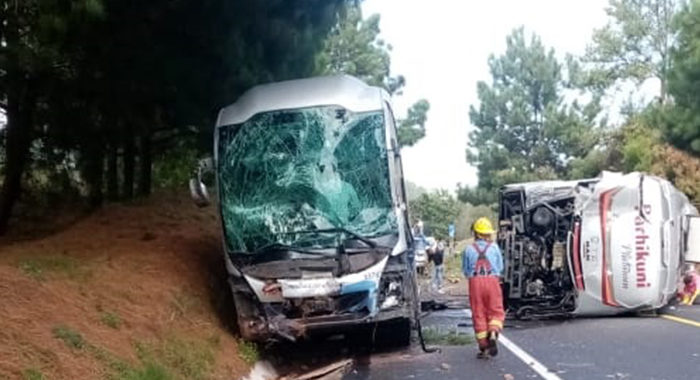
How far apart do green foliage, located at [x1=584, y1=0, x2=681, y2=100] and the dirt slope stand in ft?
107

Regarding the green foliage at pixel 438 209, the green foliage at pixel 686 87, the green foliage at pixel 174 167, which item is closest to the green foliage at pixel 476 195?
the green foliage at pixel 438 209

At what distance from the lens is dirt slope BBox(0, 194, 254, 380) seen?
23.5 feet

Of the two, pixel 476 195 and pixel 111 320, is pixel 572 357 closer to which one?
pixel 111 320

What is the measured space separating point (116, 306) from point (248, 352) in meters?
1.99

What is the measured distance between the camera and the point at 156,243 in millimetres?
12672

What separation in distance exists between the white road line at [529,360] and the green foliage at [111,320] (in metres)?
4.08

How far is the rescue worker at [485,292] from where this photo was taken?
1067 centimetres

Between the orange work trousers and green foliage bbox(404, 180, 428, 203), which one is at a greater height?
green foliage bbox(404, 180, 428, 203)

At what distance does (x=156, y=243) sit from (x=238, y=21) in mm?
3182

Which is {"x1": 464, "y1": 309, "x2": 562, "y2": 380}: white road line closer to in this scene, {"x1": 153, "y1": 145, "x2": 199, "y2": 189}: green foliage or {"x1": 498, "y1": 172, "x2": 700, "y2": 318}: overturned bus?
{"x1": 498, "y1": 172, "x2": 700, "y2": 318}: overturned bus

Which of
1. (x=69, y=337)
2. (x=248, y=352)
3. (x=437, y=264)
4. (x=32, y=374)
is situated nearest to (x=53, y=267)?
(x=248, y=352)

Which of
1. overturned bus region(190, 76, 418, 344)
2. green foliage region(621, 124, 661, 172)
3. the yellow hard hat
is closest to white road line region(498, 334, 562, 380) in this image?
Answer: overturned bus region(190, 76, 418, 344)

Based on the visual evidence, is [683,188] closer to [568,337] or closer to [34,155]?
[568,337]

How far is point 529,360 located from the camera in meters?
10.4
